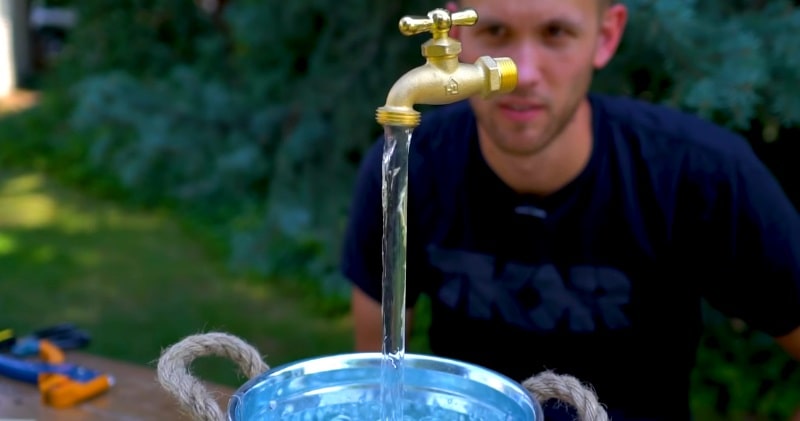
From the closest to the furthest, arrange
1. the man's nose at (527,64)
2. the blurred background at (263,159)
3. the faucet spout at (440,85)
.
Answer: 1. the faucet spout at (440,85)
2. the man's nose at (527,64)
3. the blurred background at (263,159)

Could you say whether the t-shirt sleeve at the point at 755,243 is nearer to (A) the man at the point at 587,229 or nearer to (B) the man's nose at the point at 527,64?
(A) the man at the point at 587,229

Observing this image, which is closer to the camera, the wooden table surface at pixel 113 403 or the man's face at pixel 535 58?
the wooden table surface at pixel 113 403

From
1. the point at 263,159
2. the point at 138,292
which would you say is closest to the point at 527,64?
the point at 263,159

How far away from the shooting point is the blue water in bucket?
2.91 ft

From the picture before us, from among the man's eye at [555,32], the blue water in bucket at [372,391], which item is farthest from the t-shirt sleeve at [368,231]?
the blue water in bucket at [372,391]

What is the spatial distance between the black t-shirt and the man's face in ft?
0.40

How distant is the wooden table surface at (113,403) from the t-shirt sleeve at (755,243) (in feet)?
2.45

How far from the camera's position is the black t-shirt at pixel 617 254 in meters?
1.49

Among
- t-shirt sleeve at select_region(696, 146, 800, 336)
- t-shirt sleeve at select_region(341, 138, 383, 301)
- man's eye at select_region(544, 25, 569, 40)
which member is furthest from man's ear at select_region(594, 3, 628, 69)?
t-shirt sleeve at select_region(341, 138, 383, 301)

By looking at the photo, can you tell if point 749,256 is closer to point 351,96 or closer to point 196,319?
point 351,96

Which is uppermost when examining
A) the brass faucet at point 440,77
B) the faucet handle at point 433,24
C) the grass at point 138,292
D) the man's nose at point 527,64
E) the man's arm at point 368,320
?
the faucet handle at point 433,24

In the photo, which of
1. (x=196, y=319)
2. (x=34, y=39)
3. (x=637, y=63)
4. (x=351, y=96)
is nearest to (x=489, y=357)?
(x=637, y=63)

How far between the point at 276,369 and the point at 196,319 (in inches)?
111

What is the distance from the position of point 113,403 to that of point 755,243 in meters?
0.94
